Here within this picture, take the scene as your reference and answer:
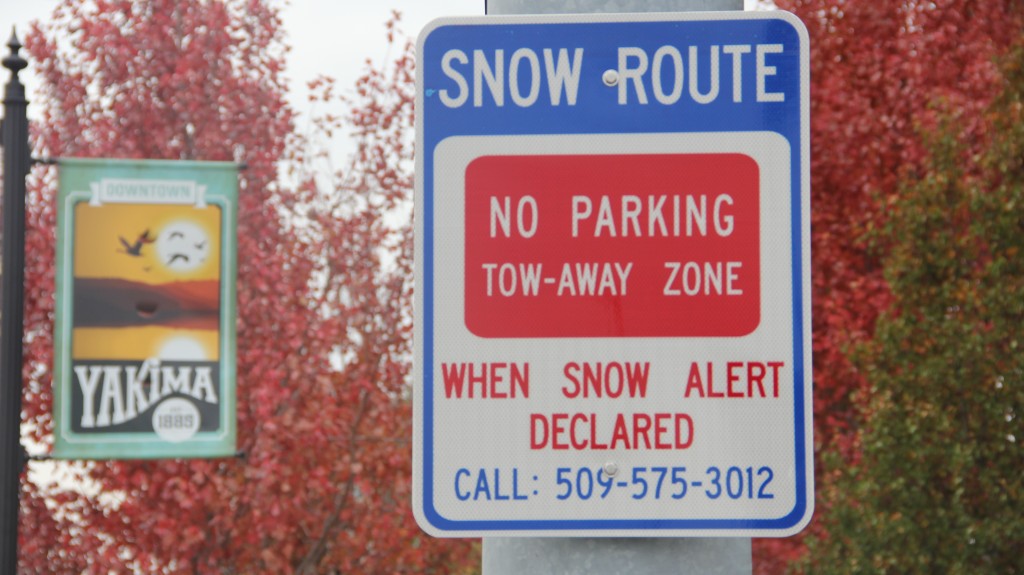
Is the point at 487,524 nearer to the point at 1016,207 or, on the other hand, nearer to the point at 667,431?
the point at 667,431

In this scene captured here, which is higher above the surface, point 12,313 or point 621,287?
point 12,313

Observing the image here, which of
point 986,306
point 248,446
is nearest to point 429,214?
point 986,306

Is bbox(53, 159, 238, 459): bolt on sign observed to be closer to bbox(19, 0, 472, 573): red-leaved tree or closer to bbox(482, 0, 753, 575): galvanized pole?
bbox(19, 0, 472, 573): red-leaved tree

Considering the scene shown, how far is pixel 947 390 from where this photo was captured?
1233cm

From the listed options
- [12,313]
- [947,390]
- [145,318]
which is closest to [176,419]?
[145,318]

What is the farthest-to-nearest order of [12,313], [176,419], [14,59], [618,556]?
[176,419] → [14,59] → [12,313] → [618,556]

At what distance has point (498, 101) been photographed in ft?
7.54

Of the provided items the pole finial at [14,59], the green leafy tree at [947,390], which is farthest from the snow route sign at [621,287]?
the green leafy tree at [947,390]

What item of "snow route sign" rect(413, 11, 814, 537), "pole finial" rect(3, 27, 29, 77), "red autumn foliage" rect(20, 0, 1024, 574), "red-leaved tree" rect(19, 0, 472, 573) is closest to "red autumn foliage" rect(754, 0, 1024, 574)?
"red autumn foliage" rect(20, 0, 1024, 574)

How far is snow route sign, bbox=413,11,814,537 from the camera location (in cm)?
221

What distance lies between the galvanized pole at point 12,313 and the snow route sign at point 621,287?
7208 millimetres

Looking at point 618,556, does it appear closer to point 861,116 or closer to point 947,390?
point 947,390

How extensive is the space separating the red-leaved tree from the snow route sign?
11761mm

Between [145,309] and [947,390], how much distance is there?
6287 mm
